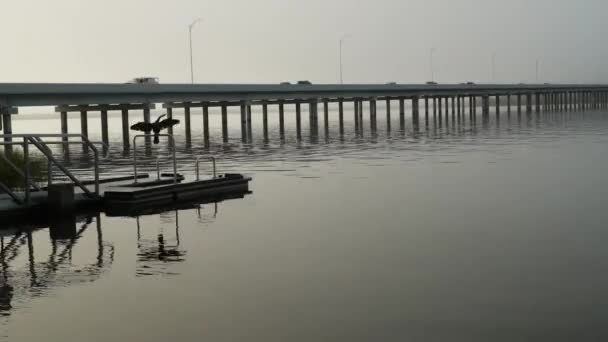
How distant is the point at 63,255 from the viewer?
1741cm

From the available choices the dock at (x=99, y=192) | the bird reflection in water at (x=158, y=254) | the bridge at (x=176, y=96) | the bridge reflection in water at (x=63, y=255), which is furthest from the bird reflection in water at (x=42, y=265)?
the bridge at (x=176, y=96)

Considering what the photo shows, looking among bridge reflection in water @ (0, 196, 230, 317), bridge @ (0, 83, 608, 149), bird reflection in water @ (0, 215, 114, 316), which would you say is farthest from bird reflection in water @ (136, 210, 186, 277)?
bridge @ (0, 83, 608, 149)

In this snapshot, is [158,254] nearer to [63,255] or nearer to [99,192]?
[63,255]

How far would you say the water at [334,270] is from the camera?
454 inches

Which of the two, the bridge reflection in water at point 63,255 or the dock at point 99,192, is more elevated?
the dock at point 99,192

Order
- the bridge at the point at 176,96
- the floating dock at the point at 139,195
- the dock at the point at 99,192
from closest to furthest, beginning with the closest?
the dock at the point at 99,192
the floating dock at the point at 139,195
the bridge at the point at 176,96

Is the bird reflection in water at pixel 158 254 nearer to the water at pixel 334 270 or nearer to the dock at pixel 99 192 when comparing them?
the water at pixel 334 270

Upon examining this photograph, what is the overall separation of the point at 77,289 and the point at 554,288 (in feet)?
23.8

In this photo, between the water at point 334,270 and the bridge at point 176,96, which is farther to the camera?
the bridge at point 176,96

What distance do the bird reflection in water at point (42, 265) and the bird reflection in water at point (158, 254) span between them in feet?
2.02

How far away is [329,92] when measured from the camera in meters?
118

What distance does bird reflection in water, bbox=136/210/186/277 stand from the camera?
51.0 feet

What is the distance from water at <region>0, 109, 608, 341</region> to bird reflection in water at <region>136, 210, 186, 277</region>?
0.04 metres

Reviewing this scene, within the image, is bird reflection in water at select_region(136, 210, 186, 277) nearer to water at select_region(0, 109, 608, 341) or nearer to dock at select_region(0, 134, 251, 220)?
water at select_region(0, 109, 608, 341)
